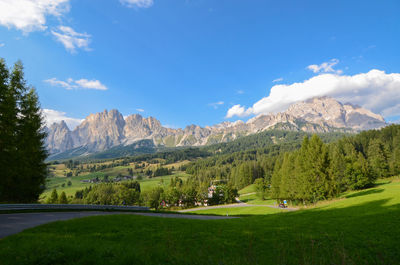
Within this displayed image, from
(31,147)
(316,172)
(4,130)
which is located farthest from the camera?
(316,172)

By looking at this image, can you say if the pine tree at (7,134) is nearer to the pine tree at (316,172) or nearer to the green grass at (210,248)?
the green grass at (210,248)

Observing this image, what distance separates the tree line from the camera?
23.9 meters

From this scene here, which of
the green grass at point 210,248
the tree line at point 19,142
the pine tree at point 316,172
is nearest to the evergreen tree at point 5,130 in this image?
the tree line at point 19,142

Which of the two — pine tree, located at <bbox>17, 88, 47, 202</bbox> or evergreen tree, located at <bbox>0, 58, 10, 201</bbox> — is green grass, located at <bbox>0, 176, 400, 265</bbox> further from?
pine tree, located at <bbox>17, 88, 47, 202</bbox>

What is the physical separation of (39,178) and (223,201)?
85993 millimetres

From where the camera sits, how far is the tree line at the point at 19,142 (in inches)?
941

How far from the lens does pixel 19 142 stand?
26672mm

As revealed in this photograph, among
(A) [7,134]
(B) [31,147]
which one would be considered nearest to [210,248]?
(A) [7,134]

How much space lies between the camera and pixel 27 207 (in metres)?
23.3

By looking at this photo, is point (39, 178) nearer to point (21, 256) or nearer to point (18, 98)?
point (18, 98)

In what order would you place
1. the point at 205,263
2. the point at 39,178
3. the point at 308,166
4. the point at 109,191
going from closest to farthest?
1. the point at 205,263
2. the point at 39,178
3. the point at 308,166
4. the point at 109,191

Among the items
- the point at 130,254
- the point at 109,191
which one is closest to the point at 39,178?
the point at 130,254

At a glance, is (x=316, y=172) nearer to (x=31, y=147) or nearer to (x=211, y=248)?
(x=211, y=248)

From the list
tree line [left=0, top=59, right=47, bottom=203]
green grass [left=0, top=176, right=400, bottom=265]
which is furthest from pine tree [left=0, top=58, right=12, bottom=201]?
green grass [left=0, top=176, right=400, bottom=265]
